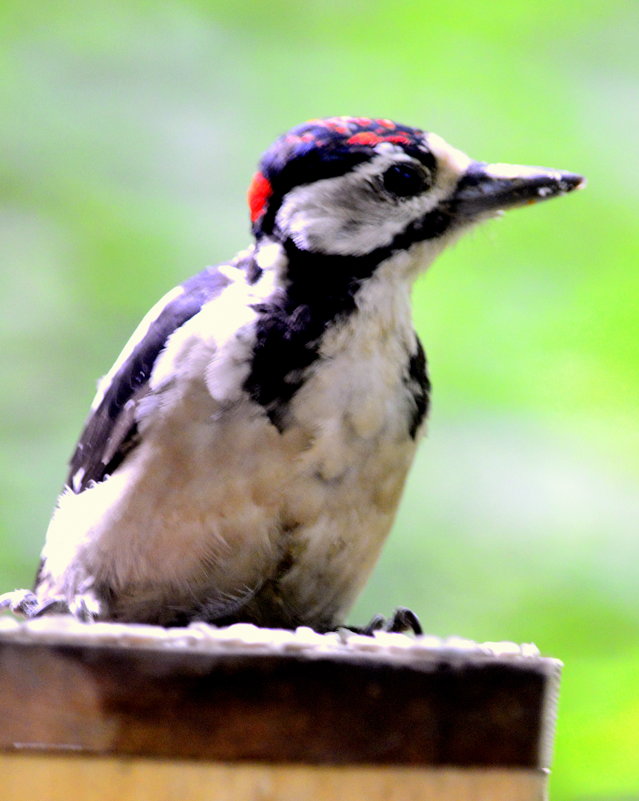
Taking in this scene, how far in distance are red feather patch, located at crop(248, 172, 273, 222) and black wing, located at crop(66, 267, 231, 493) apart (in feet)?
0.26

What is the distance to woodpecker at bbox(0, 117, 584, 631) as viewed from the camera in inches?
46.2

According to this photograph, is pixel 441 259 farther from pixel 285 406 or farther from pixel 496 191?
pixel 285 406

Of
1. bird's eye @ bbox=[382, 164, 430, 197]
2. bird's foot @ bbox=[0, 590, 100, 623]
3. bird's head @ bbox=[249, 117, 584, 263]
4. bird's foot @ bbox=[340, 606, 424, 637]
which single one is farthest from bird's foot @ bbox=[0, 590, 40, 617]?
bird's eye @ bbox=[382, 164, 430, 197]

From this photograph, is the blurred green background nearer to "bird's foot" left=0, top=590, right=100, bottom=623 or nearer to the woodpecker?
"bird's foot" left=0, top=590, right=100, bottom=623

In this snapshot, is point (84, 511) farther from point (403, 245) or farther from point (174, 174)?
point (174, 174)

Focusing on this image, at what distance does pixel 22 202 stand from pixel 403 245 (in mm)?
1629

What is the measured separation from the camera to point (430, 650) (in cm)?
71

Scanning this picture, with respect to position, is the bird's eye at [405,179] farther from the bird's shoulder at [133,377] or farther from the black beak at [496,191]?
the bird's shoulder at [133,377]

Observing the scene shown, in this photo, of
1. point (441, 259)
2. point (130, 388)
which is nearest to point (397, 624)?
point (130, 388)

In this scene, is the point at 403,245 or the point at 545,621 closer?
the point at 403,245

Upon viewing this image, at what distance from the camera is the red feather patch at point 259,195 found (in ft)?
4.25

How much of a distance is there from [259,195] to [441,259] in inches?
41.9

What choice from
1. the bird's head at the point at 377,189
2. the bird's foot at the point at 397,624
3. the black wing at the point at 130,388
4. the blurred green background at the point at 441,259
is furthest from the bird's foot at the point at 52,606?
the blurred green background at the point at 441,259

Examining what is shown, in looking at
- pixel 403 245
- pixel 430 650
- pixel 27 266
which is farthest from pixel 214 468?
pixel 27 266
